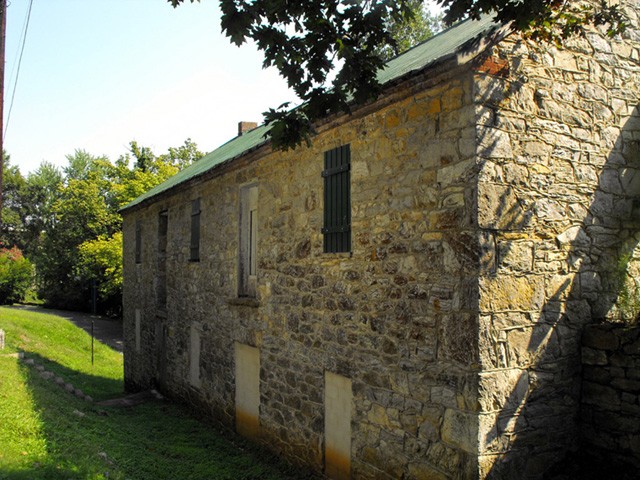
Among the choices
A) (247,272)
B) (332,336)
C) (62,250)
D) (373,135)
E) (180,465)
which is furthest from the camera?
(62,250)

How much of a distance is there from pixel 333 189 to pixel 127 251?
12.7 metres

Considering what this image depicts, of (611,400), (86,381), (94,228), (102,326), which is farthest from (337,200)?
(94,228)

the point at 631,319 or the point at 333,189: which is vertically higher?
the point at 333,189

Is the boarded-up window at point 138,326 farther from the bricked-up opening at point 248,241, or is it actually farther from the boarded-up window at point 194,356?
the bricked-up opening at point 248,241

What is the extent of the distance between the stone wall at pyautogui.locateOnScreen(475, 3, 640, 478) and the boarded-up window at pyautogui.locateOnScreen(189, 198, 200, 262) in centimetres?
782

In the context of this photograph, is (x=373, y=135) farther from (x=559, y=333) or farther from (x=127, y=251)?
(x=127, y=251)

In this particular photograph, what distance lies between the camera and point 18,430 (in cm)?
722

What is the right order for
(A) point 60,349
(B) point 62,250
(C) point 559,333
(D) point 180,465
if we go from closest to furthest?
(C) point 559,333 < (D) point 180,465 < (A) point 60,349 < (B) point 62,250

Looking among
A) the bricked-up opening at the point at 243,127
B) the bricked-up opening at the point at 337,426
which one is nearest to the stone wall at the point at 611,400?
the bricked-up opening at the point at 337,426

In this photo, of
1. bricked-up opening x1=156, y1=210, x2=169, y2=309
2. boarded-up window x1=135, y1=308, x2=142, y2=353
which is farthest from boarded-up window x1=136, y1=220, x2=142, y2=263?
bricked-up opening x1=156, y1=210, x2=169, y2=309

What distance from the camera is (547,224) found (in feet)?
17.6

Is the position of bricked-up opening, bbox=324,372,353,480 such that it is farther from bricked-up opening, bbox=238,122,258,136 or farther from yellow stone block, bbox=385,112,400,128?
bricked-up opening, bbox=238,122,258,136

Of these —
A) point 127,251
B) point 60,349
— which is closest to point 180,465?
point 127,251

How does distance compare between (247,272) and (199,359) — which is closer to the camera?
(247,272)
